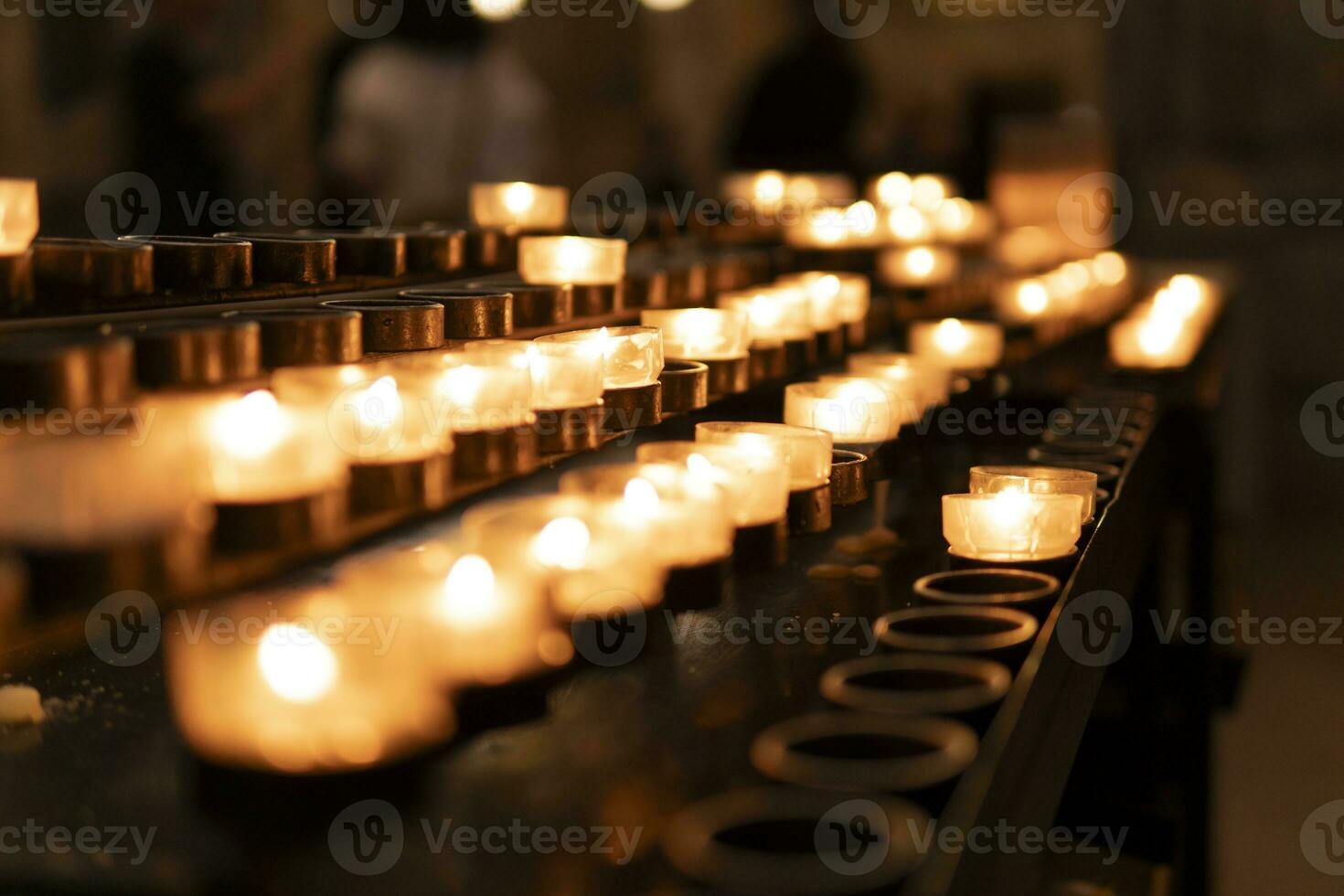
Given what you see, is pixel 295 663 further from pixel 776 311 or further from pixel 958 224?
pixel 958 224

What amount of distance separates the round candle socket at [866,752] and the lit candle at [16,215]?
29.7 inches

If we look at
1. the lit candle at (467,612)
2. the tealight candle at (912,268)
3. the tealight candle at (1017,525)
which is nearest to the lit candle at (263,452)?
the lit candle at (467,612)

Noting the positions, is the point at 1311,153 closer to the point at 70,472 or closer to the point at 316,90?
the point at 316,90

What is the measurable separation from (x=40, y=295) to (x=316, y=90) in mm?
4367

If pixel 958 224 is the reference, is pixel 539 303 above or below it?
below

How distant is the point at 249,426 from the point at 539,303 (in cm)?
75

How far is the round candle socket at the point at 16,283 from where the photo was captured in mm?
1177

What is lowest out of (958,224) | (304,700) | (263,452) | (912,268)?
(304,700)

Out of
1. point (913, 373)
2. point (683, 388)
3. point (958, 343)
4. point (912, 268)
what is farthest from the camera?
point (912, 268)

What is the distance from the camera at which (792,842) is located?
0.95m

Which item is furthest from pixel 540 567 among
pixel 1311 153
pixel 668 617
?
pixel 1311 153

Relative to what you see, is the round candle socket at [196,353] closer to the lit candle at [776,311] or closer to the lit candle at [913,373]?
the lit candle at [776,311]

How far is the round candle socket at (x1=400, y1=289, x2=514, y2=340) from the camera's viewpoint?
1.61 m

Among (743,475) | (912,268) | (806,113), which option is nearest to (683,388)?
(743,475)
